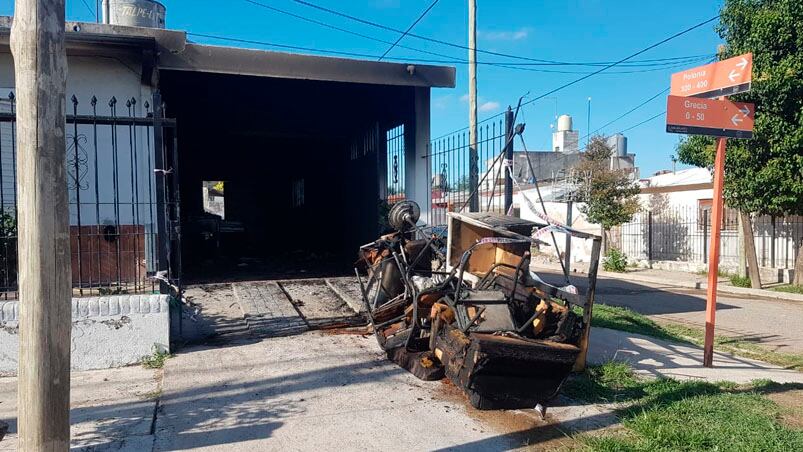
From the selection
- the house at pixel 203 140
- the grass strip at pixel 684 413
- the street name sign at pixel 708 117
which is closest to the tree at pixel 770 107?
the street name sign at pixel 708 117

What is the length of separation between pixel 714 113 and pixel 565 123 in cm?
4074

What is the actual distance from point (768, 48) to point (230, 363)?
13.8m

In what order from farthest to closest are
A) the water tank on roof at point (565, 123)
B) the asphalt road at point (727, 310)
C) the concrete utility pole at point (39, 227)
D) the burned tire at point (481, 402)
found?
the water tank on roof at point (565, 123) < the asphalt road at point (727, 310) < the burned tire at point (481, 402) < the concrete utility pole at point (39, 227)

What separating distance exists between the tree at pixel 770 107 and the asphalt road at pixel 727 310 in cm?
264

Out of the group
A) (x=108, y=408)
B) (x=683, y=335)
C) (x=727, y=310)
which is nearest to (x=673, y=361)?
(x=683, y=335)

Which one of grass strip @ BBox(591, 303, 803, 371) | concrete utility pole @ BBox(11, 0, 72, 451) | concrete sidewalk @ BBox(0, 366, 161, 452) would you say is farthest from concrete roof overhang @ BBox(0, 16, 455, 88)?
concrete utility pole @ BBox(11, 0, 72, 451)

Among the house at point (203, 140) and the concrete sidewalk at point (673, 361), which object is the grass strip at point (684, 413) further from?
the house at point (203, 140)

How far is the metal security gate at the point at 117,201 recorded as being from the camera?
6254mm

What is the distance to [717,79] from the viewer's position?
6.19 meters

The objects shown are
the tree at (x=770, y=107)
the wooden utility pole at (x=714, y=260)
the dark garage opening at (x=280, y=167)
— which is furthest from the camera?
the tree at (x=770, y=107)

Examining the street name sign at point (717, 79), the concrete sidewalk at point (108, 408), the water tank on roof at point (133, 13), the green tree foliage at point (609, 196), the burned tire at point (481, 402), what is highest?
the water tank on roof at point (133, 13)

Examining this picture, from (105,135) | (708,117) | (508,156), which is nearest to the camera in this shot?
(708,117)

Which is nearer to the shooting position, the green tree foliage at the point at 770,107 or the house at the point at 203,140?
the house at the point at 203,140

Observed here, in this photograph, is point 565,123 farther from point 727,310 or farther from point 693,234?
point 727,310
